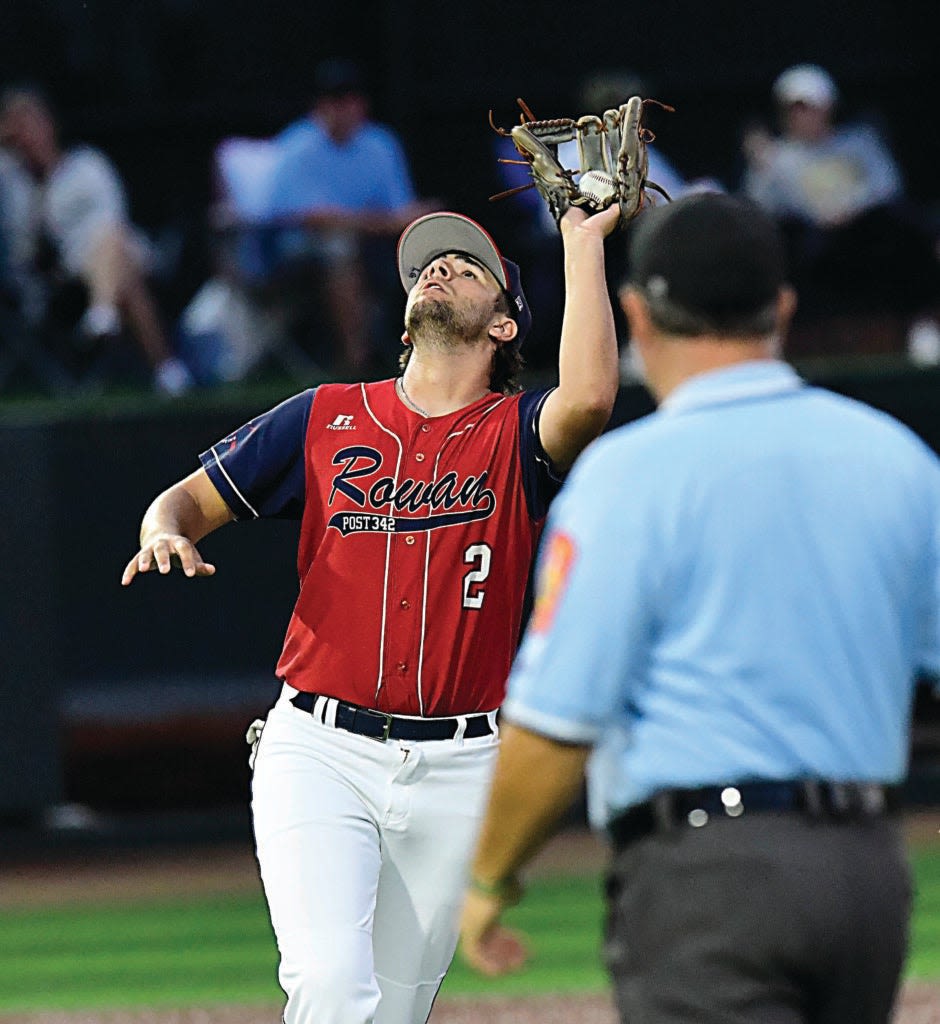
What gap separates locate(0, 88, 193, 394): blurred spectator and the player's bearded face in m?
5.99

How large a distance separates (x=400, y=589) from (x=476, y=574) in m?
0.17

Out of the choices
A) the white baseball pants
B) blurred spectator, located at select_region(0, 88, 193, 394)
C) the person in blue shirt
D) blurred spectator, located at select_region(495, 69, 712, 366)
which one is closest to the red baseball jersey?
the white baseball pants

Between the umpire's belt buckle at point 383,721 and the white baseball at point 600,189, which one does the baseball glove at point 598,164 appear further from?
the umpire's belt buckle at point 383,721

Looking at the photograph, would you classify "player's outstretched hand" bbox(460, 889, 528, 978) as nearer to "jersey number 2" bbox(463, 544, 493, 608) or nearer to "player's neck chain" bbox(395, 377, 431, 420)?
"jersey number 2" bbox(463, 544, 493, 608)

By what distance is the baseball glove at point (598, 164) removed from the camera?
4207mm

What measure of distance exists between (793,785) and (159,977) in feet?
17.3

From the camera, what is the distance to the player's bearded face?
14.6ft

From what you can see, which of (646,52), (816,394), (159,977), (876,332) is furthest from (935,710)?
(816,394)

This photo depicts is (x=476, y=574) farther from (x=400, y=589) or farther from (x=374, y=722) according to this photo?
(x=374, y=722)

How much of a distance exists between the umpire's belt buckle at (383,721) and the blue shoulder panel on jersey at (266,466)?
56 cm

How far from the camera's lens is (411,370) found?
4555mm

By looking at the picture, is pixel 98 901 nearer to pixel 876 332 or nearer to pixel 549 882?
pixel 549 882

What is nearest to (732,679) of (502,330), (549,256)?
(502,330)

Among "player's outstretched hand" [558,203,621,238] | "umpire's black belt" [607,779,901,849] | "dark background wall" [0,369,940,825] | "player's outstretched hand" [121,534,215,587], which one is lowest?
"dark background wall" [0,369,940,825]
